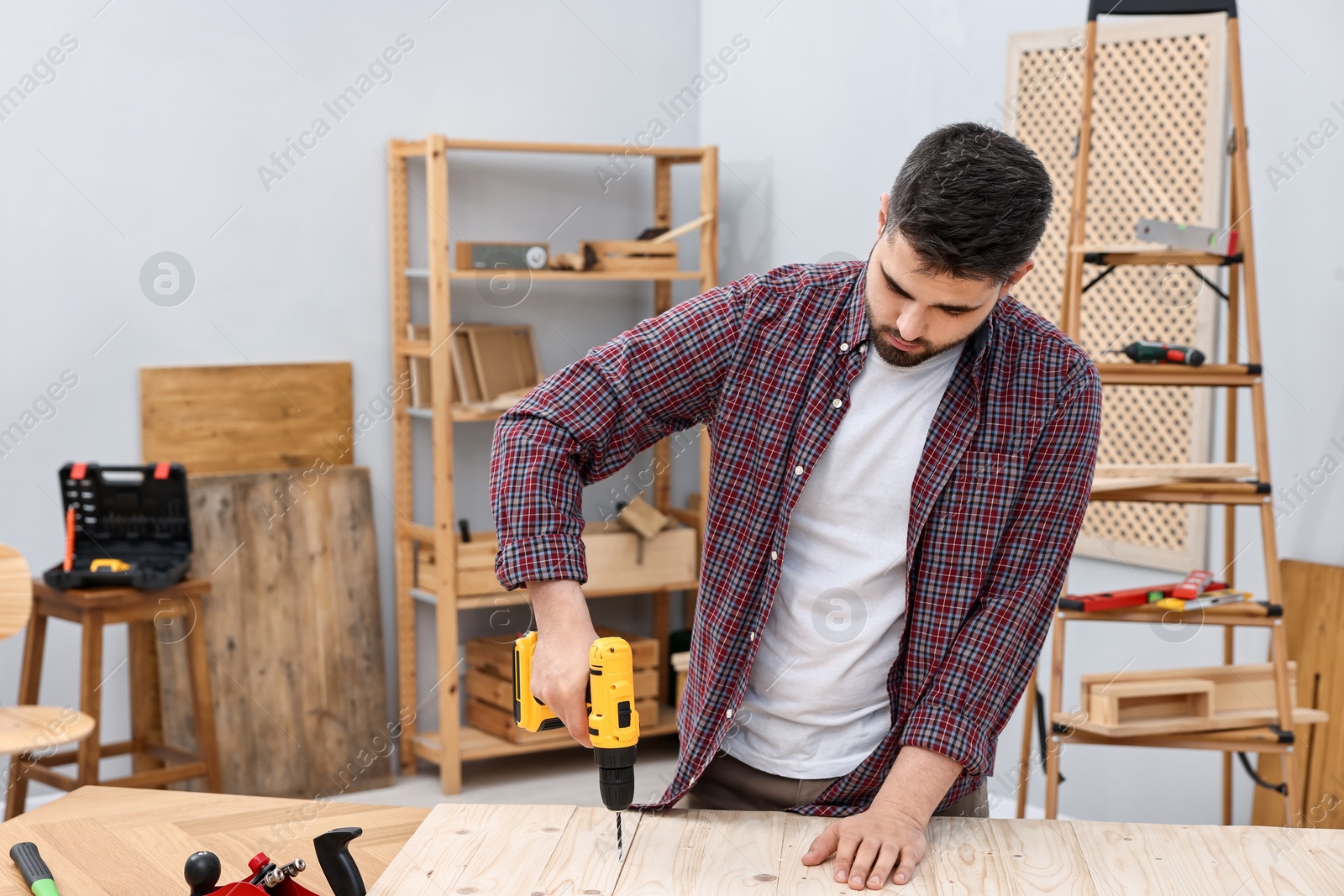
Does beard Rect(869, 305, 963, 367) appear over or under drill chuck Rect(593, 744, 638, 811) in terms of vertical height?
A: over

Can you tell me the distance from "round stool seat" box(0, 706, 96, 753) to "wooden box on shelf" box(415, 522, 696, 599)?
4.05ft

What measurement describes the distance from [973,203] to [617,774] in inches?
28.9

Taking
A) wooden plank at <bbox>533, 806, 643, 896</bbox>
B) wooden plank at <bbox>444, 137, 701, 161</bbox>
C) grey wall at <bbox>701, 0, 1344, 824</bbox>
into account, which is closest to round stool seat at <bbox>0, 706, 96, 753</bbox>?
wooden plank at <bbox>533, 806, 643, 896</bbox>

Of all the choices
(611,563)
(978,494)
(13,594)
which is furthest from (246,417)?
(978,494)

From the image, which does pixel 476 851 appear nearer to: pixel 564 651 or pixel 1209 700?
pixel 564 651

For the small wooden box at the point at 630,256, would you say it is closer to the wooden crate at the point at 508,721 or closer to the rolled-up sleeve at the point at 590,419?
the wooden crate at the point at 508,721

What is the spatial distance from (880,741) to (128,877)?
39.7 inches

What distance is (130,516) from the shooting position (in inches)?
141

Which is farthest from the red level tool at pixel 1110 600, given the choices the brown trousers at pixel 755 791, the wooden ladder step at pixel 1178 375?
the brown trousers at pixel 755 791

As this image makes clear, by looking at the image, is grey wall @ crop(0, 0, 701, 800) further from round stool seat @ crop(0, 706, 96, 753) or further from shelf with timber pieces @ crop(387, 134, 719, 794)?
round stool seat @ crop(0, 706, 96, 753)

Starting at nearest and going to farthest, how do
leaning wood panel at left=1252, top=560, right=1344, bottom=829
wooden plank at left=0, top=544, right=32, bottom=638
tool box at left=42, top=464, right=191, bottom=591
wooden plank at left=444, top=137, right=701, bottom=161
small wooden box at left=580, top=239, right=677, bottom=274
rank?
leaning wood panel at left=1252, top=560, right=1344, bottom=829
wooden plank at left=0, top=544, right=32, bottom=638
tool box at left=42, top=464, right=191, bottom=591
wooden plank at left=444, top=137, right=701, bottom=161
small wooden box at left=580, top=239, right=677, bottom=274

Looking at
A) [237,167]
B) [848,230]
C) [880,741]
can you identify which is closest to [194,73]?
[237,167]

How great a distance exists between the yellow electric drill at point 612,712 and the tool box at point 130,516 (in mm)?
2380

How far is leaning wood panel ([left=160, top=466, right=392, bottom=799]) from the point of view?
3969mm
